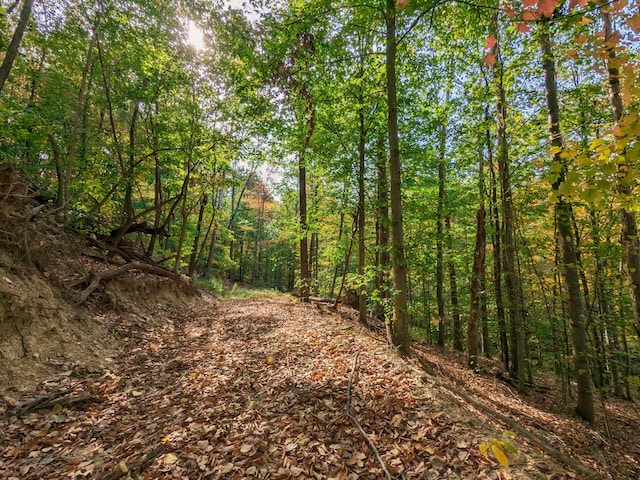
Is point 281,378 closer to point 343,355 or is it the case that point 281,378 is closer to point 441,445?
point 343,355

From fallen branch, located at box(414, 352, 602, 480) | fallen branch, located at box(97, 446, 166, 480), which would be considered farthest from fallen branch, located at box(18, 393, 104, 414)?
fallen branch, located at box(414, 352, 602, 480)

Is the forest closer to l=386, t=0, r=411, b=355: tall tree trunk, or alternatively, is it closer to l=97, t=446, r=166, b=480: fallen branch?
l=386, t=0, r=411, b=355: tall tree trunk

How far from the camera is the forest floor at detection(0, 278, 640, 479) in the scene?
266cm

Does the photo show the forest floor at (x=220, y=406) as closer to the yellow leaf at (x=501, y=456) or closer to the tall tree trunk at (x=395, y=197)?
the yellow leaf at (x=501, y=456)

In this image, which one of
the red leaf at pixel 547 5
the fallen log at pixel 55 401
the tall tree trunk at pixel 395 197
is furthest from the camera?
the tall tree trunk at pixel 395 197

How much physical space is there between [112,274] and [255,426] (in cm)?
548

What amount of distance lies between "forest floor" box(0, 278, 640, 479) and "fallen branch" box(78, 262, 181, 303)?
2.68 ft

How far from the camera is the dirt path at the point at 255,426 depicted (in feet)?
8.67

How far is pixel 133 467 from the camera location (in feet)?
8.61

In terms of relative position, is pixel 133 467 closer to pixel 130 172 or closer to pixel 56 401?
pixel 56 401

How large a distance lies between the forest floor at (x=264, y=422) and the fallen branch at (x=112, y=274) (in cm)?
82

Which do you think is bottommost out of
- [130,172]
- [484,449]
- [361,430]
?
[361,430]

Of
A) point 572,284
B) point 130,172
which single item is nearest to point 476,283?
point 572,284

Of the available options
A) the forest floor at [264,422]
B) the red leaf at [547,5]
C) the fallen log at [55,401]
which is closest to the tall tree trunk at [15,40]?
the forest floor at [264,422]
